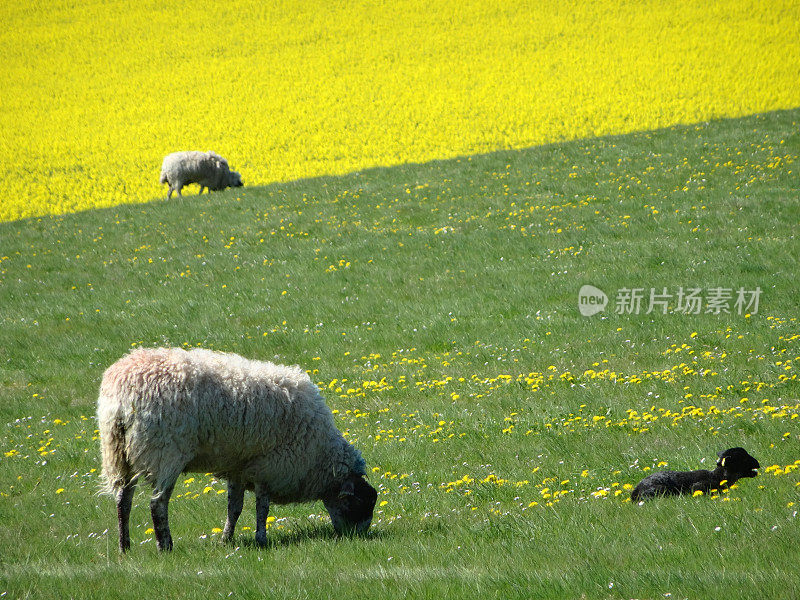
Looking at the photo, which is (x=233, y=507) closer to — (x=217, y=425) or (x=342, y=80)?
(x=217, y=425)

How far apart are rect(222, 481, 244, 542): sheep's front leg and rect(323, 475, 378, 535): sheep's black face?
36.1 inches

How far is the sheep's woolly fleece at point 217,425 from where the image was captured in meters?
6.94

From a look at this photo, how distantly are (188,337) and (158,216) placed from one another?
11232mm

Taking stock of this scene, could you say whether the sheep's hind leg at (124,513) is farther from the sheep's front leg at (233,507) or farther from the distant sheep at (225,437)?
the sheep's front leg at (233,507)

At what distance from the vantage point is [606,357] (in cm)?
1219

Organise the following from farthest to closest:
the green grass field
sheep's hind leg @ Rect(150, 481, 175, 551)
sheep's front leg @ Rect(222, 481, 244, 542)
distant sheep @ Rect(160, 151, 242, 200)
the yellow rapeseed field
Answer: the yellow rapeseed field → distant sheep @ Rect(160, 151, 242, 200) → sheep's front leg @ Rect(222, 481, 244, 542) → sheep's hind leg @ Rect(150, 481, 175, 551) → the green grass field

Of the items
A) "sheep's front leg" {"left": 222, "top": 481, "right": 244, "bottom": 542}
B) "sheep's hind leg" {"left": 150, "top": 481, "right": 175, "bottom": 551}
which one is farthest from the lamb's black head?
"sheep's hind leg" {"left": 150, "top": 481, "right": 175, "bottom": 551}

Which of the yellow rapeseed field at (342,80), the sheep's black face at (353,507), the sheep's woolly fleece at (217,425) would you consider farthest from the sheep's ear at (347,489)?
the yellow rapeseed field at (342,80)

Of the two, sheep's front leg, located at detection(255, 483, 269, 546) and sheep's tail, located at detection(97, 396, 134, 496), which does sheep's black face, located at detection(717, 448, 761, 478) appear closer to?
sheep's front leg, located at detection(255, 483, 269, 546)

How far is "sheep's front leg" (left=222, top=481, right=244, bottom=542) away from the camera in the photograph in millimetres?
7272

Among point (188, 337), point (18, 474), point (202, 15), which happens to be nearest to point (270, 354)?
point (188, 337)

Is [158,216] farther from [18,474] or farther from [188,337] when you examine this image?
[18,474]

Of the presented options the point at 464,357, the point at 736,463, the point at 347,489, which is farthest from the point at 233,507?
the point at 464,357

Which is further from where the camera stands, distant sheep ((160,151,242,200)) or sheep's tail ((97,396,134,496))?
distant sheep ((160,151,242,200))
